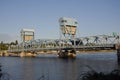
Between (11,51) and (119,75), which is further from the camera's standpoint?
(11,51)

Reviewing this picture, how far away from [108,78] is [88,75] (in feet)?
3.91

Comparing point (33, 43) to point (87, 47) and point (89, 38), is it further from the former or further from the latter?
point (87, 47)

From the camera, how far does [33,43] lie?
191 m

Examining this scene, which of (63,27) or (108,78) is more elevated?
(63,27)

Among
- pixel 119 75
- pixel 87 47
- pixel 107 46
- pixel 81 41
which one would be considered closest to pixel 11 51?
pixel 81 41

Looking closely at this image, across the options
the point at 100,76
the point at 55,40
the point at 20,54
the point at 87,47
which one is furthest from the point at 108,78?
the point at 20,54

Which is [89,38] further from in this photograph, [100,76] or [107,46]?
[100,76]

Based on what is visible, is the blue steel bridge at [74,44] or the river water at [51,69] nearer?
the river water at [51,69]

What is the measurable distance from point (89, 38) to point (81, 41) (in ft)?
19.8

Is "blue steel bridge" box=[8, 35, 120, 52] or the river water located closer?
the river water

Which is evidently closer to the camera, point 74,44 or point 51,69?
point 51,69

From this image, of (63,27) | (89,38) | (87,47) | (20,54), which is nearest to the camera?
(87,47)

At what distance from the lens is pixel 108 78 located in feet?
54.1

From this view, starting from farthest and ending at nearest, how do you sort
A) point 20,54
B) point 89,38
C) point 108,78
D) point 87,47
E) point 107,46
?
point 20,54 < point 89,38 < point 87,47 < point 107,46 < point 108,78
